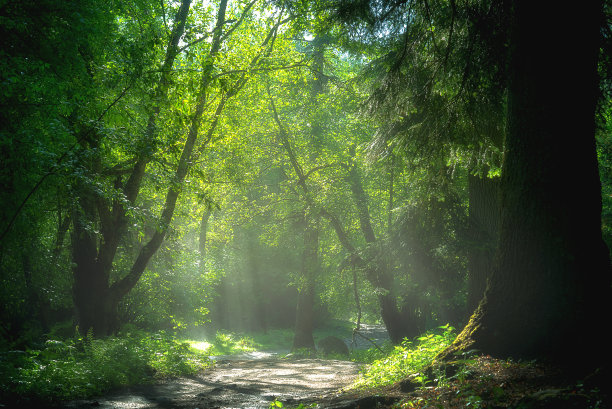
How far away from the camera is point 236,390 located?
25.7ft

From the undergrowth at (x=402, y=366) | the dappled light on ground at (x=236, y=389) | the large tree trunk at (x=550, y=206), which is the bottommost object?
the dappled light on ground at (x=236, y=389)

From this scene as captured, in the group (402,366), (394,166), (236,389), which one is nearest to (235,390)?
(236,389)

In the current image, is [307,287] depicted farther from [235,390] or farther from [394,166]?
[235,390]

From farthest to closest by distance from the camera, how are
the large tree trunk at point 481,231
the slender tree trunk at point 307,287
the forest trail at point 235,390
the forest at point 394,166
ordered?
1. the slender tree trunk at point 307,287
2. the large tree trunk at point 481,231
3. the forest trail at point 235,390
4. the forest at point 394,166

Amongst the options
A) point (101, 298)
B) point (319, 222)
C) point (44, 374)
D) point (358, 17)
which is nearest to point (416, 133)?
point (358, 17)

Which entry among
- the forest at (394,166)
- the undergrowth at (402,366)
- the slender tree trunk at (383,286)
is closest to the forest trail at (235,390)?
the forest at (394,166)

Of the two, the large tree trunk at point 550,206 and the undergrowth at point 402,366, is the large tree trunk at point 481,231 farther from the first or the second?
the large tree trunk at point 550,206

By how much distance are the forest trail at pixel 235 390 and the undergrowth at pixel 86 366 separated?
35 cm

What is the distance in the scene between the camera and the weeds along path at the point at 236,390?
6.34 m

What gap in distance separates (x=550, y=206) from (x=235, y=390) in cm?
600

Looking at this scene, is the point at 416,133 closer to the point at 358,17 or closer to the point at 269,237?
the point at 358,17

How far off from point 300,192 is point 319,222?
1.68 metres

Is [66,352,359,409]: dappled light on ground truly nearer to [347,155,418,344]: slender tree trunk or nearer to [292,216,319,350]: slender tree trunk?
[347,155,418,344]: slender tree trunk

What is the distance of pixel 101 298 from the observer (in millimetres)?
10898
